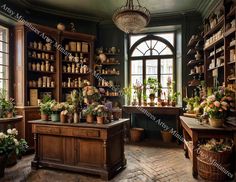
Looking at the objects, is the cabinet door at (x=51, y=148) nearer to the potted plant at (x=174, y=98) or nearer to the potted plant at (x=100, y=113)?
the potted plant at (x=100, y=113)

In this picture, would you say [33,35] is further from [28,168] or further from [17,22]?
[28,168]

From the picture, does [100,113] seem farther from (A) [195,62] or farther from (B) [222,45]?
(A) [195,62]

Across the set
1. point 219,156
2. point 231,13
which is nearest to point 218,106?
point 219,156

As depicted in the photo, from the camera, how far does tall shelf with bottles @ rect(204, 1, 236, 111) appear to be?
354 cm

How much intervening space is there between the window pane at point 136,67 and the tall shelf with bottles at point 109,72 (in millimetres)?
560

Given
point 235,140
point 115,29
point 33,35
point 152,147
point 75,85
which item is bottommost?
point 152,147

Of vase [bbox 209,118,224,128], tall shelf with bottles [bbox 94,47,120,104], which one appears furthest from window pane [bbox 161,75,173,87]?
vase [bbox 209,118,224,128]

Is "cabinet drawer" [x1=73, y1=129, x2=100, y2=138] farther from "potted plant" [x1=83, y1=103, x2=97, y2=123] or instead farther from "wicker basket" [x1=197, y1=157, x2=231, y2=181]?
"wicker basket" [x1=197, y1=157, x2=231, y2=181]

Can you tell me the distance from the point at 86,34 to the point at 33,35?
4.47 feet

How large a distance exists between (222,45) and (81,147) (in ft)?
11.1

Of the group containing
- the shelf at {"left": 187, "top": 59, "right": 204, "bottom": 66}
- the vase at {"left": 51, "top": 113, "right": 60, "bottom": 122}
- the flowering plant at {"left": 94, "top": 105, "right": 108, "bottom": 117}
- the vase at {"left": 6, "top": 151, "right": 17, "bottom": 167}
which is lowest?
the vase at {"left": 6, "top": 151, "right": 17, "bottom": 167}

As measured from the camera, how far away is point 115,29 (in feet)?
20.8

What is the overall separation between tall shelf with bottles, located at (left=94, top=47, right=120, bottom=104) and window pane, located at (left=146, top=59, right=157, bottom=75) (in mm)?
925

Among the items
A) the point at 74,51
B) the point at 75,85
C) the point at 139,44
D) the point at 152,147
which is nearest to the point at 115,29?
the point at 139,44
